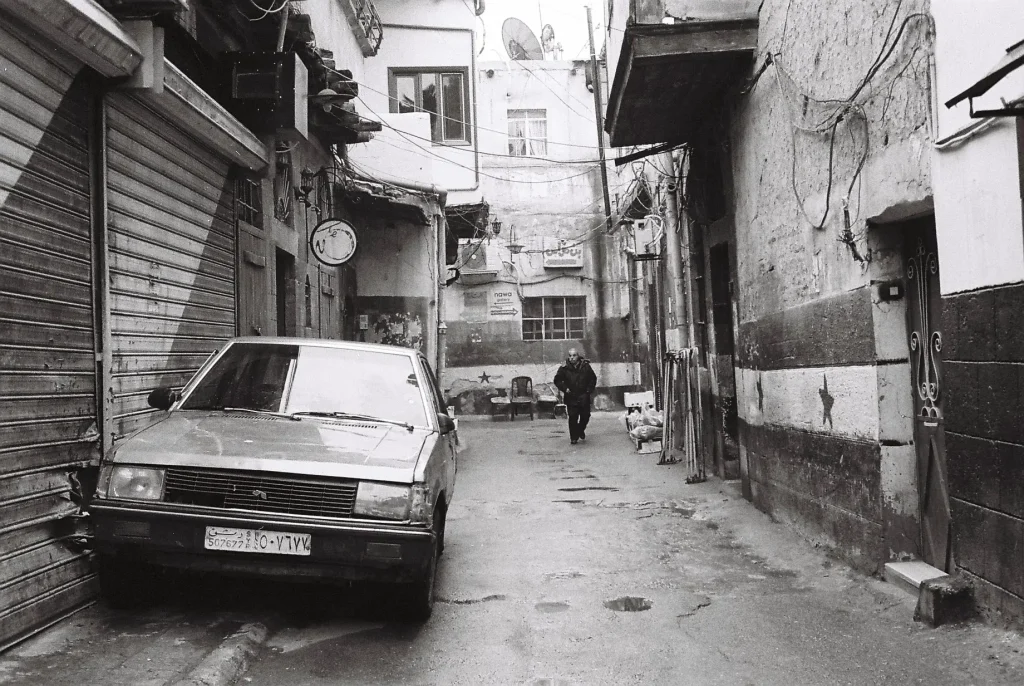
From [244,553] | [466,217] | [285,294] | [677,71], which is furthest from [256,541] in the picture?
[466,217]

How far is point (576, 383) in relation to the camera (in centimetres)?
1694

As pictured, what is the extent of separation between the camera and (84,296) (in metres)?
5.49

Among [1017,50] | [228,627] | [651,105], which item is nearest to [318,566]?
[228,627]

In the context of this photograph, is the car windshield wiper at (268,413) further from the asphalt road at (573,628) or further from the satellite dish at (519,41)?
the satellite dish at (519,41)

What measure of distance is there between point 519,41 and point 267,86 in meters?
18.4

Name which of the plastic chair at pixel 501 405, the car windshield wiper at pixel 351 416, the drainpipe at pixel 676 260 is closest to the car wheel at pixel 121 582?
the car windshield wiper at pixel 351 416

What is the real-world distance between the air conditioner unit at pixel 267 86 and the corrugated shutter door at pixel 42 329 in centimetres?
331

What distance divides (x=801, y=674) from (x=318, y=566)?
98.5 inches

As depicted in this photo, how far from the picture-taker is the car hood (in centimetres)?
450

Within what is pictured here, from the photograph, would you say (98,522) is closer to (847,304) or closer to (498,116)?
(847,304)

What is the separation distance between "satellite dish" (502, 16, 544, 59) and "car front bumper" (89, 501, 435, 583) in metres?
23.3

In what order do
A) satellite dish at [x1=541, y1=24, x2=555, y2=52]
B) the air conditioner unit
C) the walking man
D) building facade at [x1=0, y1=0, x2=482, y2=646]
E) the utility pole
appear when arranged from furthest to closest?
satellite dish at [x1=541, y1=24, x2=555, y2=52] < the utility pole < the walking man < the air conditioner unit < building facade at [x1=0, y1=0, x2=482, y2=646]

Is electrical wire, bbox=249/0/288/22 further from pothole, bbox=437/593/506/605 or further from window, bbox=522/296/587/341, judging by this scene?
window, bbox=522/296/587/341

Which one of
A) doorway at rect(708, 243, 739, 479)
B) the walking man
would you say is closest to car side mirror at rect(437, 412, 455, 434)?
doorway at rect(708, 243, 739, 479)
